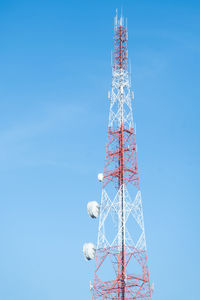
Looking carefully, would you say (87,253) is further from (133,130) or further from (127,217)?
(133,130)

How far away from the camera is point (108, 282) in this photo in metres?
41.3

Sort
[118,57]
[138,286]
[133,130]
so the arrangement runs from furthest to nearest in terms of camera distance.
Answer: [118,57] → [133,130] → [138,286]

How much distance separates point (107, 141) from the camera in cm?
4753

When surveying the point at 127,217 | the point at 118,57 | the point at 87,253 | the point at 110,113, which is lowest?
the point at 87,253

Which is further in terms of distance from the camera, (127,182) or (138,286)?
(127,182)

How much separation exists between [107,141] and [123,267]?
43.0 ft

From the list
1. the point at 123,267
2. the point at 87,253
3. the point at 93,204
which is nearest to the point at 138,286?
the point at 123,267

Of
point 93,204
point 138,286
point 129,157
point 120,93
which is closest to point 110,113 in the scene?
point 120,93

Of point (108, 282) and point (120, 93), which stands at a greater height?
point (120, 93)

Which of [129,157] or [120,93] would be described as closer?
[129,157]

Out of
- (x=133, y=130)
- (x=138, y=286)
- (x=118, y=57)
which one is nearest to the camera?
(x=138, y=286)

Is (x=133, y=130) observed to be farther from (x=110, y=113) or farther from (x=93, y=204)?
(x=93, y=204)

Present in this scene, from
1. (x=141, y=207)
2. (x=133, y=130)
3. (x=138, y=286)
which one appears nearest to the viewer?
(x=138, y=286)

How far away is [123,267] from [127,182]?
8.40 m
